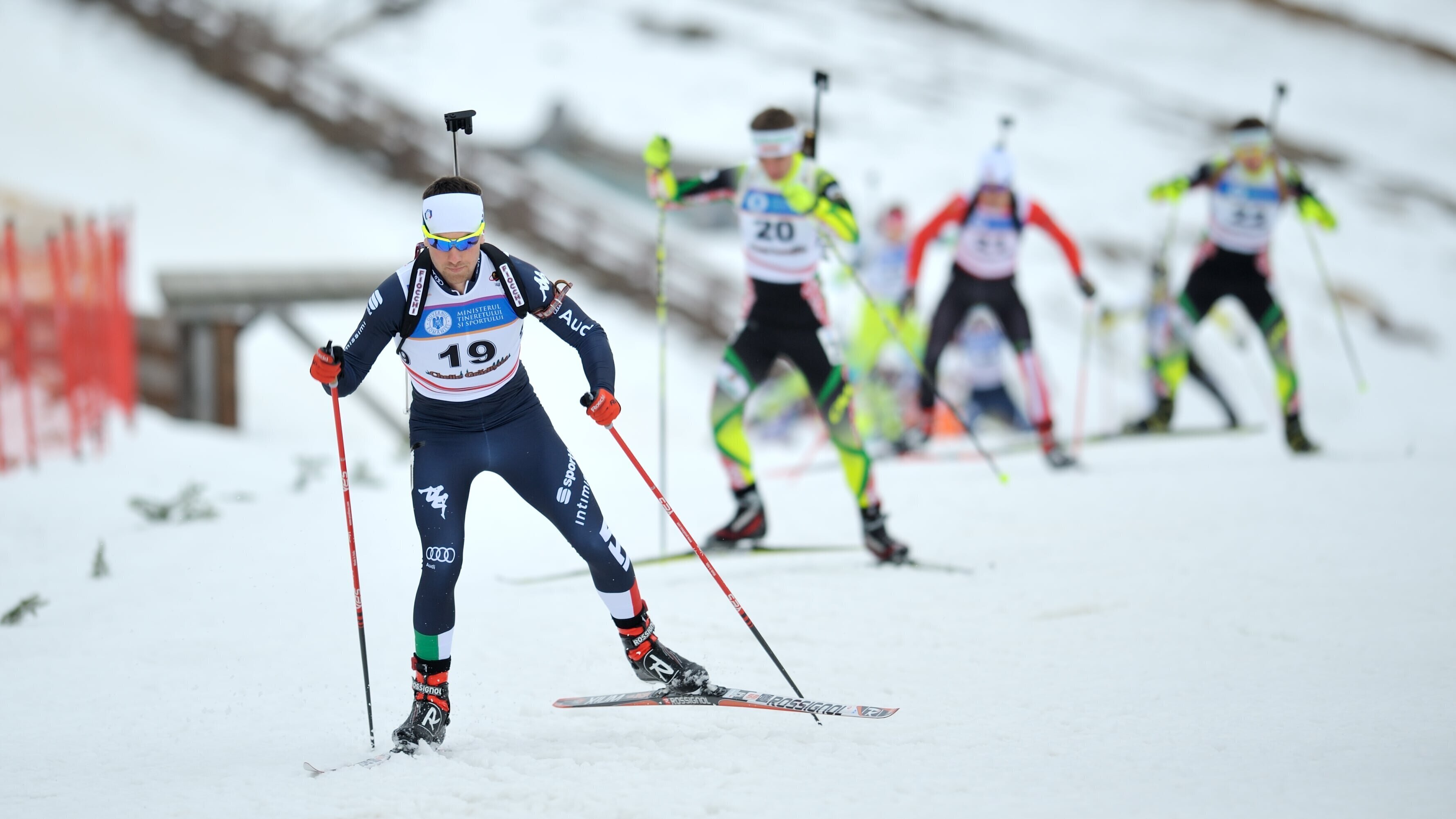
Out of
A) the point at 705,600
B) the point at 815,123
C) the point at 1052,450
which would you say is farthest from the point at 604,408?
the point at 1052,450

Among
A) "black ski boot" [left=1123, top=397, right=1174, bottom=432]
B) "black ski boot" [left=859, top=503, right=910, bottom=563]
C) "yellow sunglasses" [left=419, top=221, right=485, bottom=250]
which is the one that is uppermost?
"yellow sunglasses" [left=419, top=221, right=485, bottom=250]

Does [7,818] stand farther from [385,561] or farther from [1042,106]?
[1042,106]

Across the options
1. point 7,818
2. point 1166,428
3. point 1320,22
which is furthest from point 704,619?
point 1320,22

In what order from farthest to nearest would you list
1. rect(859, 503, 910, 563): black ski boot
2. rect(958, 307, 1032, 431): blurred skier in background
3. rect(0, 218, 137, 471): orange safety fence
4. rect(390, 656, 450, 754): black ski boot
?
rect(958, 307, 1032, 431): blurred skier in background → rect(0, 218, 137, 471): orange safety fence → rect(859, 503, 910, 563): black ski boot → rect(390, 656, 450, 754): black ski boot

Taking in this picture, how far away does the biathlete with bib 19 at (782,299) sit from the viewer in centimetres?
634

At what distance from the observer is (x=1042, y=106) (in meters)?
25.5

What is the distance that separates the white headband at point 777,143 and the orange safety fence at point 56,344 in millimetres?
5117

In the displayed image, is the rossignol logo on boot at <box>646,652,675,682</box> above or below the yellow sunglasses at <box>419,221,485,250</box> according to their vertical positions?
below

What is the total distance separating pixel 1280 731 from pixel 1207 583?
1895 mm

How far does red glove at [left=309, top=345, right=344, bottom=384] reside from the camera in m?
3.99

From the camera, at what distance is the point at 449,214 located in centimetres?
400

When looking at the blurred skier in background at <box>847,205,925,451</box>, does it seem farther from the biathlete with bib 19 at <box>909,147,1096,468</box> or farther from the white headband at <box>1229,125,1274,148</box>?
the white headband at <box>1229,125,1274,148</box>

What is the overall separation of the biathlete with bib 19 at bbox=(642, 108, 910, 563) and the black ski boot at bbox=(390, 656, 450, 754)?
2571 millimetres

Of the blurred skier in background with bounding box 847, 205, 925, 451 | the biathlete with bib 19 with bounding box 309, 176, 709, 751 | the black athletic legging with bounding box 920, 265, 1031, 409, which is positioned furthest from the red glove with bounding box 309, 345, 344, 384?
the blurred skier in background with bounding box 847, 205, 925, 451
